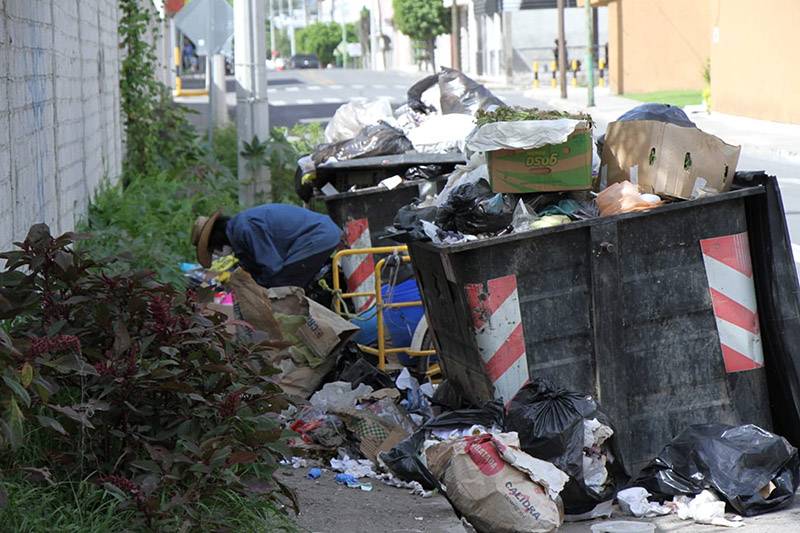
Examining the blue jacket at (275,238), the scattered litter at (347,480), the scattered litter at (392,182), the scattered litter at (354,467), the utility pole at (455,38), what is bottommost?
the scattered litter at (354,467)

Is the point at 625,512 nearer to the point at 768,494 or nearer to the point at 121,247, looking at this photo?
the point at 768,494

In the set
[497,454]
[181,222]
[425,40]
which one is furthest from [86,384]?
[425,40]

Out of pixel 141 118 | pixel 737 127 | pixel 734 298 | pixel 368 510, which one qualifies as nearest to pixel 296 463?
pixel 368 510

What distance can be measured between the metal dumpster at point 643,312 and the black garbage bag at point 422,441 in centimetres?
19

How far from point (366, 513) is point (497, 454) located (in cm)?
59

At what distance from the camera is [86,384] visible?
421 cm

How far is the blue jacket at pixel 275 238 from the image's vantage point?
8.40 m

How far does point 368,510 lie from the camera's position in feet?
17.3

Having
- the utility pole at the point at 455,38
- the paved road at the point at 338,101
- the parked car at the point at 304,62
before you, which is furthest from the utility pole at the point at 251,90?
the parked car at the point at 304,62

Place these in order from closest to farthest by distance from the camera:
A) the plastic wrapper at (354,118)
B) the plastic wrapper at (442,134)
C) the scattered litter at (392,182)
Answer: the scattered litter at (392,182) < the plastic wrapper at (442,134) < the plastic wrapper at (354,118)

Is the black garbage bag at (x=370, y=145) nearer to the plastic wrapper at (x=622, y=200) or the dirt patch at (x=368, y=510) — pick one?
the plastic wrapper at (x=622, y=200)

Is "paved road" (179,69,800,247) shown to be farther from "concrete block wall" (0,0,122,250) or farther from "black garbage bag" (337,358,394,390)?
"concrete block wall" (0,0,122,250)

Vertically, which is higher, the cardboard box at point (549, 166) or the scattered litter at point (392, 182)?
the cardboard box at point (549, 166)

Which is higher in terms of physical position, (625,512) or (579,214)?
(579,214)
